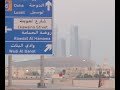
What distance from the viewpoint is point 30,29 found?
4590 mm

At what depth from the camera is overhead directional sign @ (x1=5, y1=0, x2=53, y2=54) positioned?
14.4 feet

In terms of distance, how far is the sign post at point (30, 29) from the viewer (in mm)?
4391

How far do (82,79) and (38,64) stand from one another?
1621mm

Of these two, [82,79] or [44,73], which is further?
[82,79]

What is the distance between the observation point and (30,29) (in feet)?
15.1

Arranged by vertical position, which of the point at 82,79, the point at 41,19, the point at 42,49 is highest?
the point at 41,19

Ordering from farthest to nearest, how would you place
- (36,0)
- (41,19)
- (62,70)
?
(62,70)
(36,0)
(41,19)

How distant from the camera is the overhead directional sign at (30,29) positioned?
439cm

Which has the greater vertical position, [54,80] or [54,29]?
[54,29]

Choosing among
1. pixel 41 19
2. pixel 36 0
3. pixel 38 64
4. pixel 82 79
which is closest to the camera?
pixel 41 19

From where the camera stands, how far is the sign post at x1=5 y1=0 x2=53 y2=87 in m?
4.39
